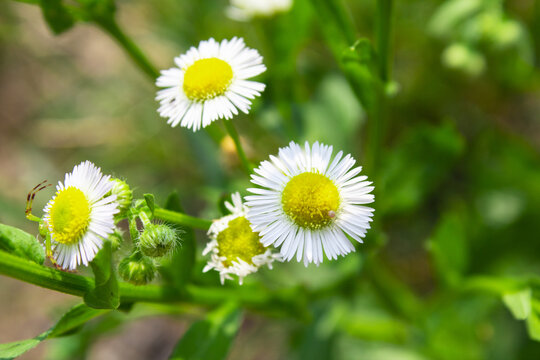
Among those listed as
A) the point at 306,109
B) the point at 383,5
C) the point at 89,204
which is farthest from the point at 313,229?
the point at 306,109

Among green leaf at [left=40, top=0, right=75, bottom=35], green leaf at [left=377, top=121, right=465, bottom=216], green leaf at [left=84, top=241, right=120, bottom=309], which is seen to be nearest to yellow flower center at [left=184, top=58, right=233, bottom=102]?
green leaf at [left=84, top=241, right=120, bottom=309]

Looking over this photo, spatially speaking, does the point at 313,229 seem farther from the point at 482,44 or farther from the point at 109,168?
the point at 109,168

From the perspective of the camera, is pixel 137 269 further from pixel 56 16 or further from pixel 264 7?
pixel 264 7

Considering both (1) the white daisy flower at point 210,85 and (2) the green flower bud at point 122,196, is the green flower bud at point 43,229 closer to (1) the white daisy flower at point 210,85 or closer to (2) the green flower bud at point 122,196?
(2) the green flower bud at point 122,196

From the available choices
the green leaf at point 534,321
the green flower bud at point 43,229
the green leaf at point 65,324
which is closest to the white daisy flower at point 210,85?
the green flower bud at point 43,229

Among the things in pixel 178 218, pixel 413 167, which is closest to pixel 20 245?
pixel 178 218

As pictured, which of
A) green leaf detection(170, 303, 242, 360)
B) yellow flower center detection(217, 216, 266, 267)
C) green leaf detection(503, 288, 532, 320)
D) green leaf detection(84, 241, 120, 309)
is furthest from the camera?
green leaf detection(170, 303, 242, 360)

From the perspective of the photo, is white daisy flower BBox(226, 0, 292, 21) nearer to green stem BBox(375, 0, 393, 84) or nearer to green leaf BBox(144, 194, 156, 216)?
green stem BBox(375, 0, 393, 84)
